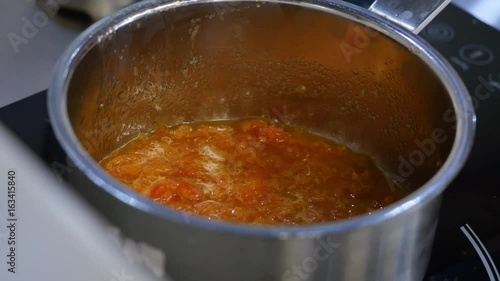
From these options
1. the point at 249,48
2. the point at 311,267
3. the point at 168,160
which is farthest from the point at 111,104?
the point at 311,267

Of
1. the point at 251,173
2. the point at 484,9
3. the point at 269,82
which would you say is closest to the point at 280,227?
the point at 251,173

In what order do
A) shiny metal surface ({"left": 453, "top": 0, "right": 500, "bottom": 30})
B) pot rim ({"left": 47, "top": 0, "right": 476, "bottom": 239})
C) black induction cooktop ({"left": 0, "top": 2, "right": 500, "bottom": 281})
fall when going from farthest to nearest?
1. shiny metal surface ({"left": 453, "top": 0, "right": 500, "bottom": 30})
2. black induction cooktop ({"left": 0, "top": 2, "right": 500, "bottom": 281})
3. pot rim ({"left": 47, "top": 0, "right": 476, "bottom": 239})

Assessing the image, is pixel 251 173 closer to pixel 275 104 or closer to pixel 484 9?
pixel 275 104

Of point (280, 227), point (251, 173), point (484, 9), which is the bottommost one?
point (251, 173)

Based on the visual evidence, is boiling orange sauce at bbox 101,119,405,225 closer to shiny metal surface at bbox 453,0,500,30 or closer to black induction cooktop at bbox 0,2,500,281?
black induction cooktop at bbox 0,2,500,281

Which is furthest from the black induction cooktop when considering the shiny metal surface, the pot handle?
the pot handle

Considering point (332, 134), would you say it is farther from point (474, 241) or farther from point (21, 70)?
point (21, 70)
